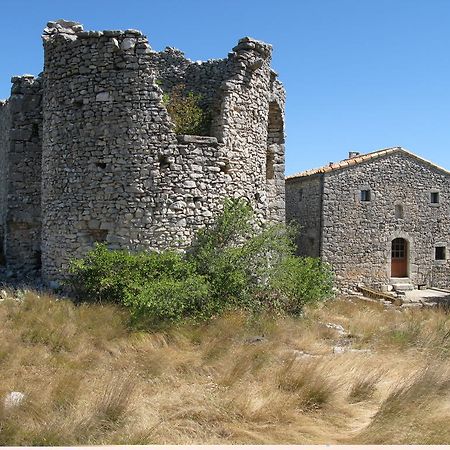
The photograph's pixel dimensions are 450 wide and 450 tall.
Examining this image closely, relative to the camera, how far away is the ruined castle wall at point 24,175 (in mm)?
11688

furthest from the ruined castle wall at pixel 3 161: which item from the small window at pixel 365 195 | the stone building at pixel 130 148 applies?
the small window at pixel 365 195

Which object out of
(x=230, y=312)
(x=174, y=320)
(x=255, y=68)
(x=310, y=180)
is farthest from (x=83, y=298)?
(x=310, y=180)

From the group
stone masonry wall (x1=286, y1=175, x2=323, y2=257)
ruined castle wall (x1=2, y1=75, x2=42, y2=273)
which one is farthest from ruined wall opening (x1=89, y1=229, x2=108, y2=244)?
stone masonry wall (x1=286, y1=175, x2=323, y2=257)

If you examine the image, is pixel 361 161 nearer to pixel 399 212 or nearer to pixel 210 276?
pixel 399 212

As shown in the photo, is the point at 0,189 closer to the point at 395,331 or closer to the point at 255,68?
the point at 255,68

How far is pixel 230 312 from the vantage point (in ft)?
28.9

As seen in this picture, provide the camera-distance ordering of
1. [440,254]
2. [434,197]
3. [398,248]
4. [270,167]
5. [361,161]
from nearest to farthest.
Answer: [270,167]
[361,161]
[398,248]
[434,197]
[440,254]

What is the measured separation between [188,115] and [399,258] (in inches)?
579

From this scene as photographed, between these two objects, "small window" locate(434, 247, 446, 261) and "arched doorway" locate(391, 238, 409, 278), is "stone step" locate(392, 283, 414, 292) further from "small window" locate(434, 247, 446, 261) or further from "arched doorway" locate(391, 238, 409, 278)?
"small window" locate(434, 247, 446, 261)

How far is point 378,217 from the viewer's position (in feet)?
69.6

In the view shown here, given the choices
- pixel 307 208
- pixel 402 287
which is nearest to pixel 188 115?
pixel 307 208

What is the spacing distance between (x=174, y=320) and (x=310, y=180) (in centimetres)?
1417

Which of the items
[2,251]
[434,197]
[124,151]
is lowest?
[2,251]

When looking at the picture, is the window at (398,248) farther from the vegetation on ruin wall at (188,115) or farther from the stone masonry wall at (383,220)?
the vegetation on ruin wall at (188,115)
